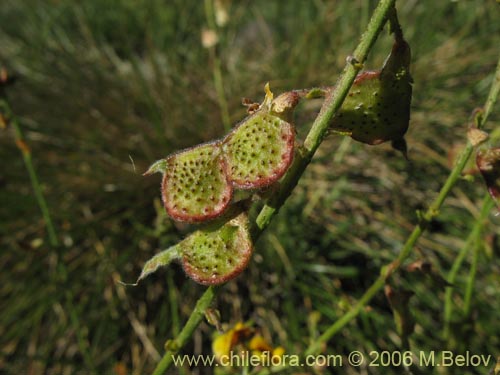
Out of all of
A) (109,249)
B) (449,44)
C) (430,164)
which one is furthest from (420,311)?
(449,44)

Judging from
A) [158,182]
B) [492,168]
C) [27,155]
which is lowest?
[158,182]

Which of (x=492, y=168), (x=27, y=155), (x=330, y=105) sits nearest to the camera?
(x=330, y=105)

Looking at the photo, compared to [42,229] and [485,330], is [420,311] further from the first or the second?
[42,229]

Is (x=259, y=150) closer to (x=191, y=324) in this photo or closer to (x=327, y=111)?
(x=327, y=111)

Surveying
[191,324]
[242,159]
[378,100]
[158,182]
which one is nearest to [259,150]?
[242,159]

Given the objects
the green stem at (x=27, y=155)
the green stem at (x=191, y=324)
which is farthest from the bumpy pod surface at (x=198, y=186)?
the green stem at (x=27, y=155)

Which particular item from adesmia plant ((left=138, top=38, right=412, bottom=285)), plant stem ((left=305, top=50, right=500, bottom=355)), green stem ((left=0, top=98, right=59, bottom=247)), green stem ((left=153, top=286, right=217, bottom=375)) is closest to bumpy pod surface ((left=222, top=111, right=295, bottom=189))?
adesmia plant ((left=138, top=38, right=412, bottom=285))

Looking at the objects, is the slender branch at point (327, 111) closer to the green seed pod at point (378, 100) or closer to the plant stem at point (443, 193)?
the green seed pod at point (378, 100)

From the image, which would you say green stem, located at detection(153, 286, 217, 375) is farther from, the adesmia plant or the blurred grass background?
the blurred grass background
